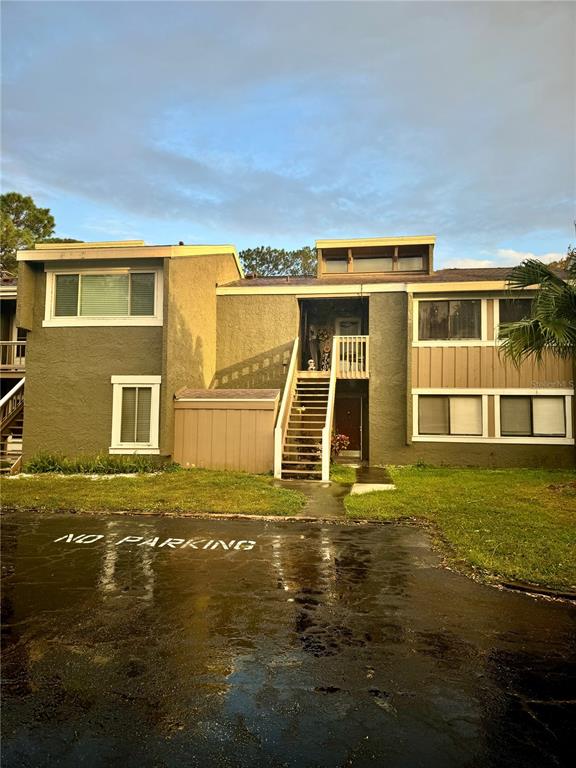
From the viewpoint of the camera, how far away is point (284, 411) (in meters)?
14.4

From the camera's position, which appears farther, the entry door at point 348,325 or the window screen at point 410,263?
the window screen at point 410,263

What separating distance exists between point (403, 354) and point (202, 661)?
14110 millimetres

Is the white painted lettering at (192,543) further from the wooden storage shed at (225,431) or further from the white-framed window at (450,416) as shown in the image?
the white-framed window at (450,416)

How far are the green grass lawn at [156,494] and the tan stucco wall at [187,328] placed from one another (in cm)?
236

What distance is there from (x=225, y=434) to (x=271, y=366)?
14.5 feet

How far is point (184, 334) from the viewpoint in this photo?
14.8 meters

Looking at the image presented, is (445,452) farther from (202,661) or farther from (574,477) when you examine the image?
(202,661)

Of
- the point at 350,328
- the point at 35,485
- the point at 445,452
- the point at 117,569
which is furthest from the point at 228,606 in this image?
the point at 350,328

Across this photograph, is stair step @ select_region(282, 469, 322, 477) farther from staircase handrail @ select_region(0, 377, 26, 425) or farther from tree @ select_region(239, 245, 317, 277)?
tree @ select_region(239, 245, 317, 277)

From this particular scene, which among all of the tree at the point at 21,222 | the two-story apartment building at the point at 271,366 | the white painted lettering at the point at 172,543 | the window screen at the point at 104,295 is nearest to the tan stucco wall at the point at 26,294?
the two-story apartment building at the point at 271,366

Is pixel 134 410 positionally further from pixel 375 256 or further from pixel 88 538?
pixel 375 256

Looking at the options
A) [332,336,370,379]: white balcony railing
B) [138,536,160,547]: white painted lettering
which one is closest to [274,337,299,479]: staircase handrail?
[332,336,370,379]: white balcony railing

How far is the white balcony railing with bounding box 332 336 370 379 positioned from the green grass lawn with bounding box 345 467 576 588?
4.03 m

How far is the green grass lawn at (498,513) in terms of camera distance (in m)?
6.09
